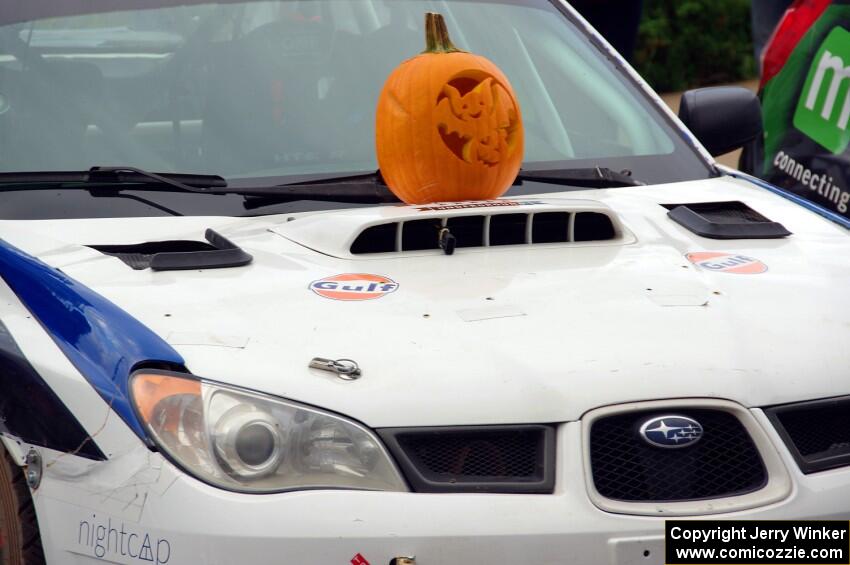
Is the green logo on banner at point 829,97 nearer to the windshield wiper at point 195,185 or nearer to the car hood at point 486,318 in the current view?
the car hood at point 486,318

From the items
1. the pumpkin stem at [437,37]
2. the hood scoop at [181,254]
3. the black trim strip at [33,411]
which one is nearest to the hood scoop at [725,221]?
the pumpkin stem at [437,37]

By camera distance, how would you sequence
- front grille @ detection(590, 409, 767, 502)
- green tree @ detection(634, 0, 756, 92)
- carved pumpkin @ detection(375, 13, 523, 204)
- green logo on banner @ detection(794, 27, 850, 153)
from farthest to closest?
green tree @ detection(634, 0, 756, 92), green logo on banner @ detection(794, 27, 850, 153), carved pumpkin @ detection(375, 13, 523, 204), front grille @ detection(590, 409, 767, 502)

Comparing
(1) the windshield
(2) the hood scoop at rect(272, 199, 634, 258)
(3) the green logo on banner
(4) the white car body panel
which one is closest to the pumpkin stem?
(1) the windshield

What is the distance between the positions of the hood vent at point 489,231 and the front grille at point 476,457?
75 centimetres

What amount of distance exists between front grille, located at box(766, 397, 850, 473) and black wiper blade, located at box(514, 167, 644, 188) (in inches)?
49.1

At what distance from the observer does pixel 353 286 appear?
2.93 metres

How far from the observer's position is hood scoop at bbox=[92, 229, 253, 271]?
2988 millimetres

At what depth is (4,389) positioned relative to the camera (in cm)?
282

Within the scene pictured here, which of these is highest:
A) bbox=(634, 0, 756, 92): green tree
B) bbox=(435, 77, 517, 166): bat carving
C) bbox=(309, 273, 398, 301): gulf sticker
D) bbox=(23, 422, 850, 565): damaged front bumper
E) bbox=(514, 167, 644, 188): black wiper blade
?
bbox=(435, 77, 517, 166): bat carving

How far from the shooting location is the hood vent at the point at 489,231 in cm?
321

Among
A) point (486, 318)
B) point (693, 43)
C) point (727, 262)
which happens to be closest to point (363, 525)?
point (486, 318)

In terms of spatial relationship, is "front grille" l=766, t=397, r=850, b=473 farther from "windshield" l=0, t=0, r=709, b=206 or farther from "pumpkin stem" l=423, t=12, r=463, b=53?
"pumpkin stem" l=423, t=12, r=463, b=53

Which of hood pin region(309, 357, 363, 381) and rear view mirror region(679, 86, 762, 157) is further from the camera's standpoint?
rear view mirror region(679, 86, 762, 157)

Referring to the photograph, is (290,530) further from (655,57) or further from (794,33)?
(655,57)
